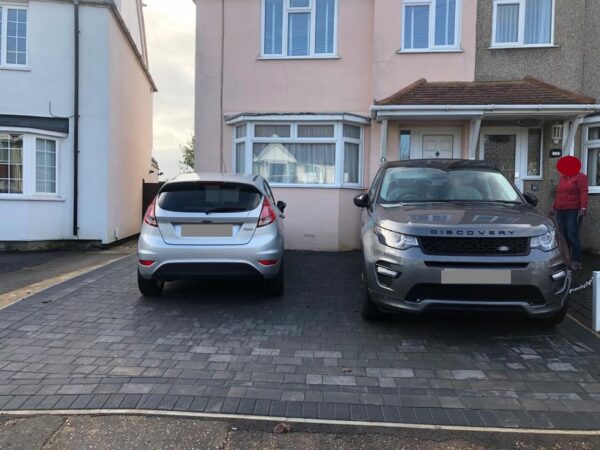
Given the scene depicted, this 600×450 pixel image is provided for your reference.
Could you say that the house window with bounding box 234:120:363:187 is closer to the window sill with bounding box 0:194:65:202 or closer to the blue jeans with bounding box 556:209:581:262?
the blue jeans with bounding box 556:209:581:262

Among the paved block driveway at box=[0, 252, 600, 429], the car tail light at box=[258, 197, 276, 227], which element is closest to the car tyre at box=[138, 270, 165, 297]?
the paved block driveway at box=[0, 252, 600, 429]

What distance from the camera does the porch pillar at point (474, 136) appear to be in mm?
9609

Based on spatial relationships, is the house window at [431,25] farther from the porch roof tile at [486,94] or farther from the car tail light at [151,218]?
the car tail light at [151,218]

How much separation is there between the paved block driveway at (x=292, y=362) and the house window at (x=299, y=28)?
22.7ft

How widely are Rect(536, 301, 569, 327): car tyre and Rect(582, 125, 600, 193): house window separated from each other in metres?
6.31

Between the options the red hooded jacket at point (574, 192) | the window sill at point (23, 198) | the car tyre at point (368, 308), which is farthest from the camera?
the window sill at point (23, 198)

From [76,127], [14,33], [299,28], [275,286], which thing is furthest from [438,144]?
[14,33]

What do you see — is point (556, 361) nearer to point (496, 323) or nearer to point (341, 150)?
point (496, 323)

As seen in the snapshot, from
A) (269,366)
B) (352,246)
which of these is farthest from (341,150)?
(269,366)

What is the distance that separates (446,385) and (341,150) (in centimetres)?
740

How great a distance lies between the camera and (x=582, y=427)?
3.15 metres

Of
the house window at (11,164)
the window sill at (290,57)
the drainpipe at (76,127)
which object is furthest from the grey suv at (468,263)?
the house window at (11,164)

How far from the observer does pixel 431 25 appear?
10492 millimetres

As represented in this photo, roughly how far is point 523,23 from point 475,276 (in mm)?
8111
